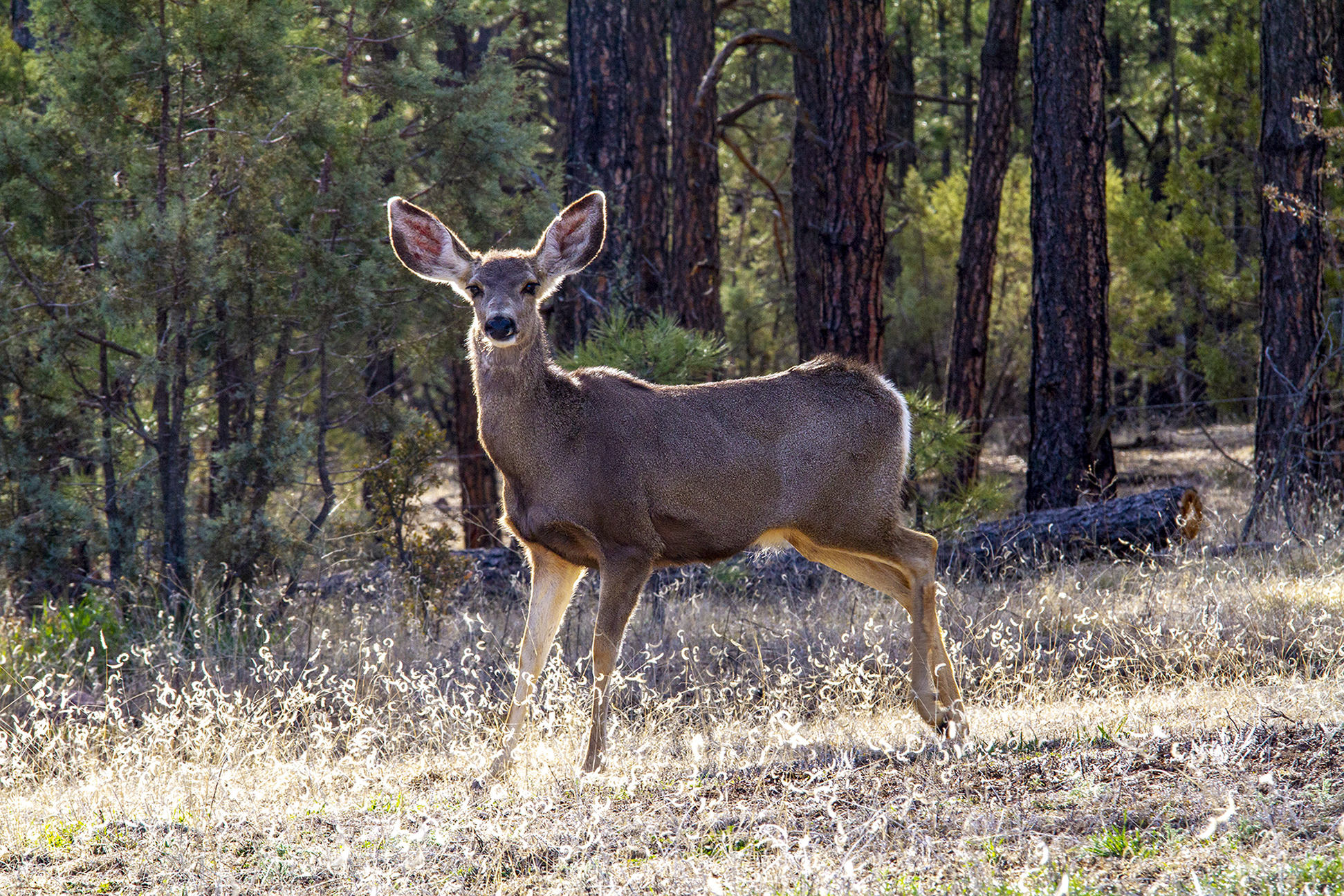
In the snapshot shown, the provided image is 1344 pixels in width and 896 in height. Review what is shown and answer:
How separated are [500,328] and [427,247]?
0.97 metres

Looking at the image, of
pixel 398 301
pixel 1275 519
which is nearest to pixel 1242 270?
pixel 1275 519

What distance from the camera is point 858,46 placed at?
34.4 feet

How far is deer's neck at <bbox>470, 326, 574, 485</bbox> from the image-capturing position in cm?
571

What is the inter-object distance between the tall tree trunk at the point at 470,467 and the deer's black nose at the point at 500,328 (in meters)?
7.80

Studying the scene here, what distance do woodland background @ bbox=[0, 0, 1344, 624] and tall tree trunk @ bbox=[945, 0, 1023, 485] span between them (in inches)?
1.3

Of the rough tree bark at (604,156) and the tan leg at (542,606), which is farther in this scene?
the rough tree bark at (604,156)

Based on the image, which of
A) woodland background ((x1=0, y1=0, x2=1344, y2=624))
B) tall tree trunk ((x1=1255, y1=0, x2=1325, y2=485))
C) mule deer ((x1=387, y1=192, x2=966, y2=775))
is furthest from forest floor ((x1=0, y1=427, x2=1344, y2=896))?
tall tree trunk ((x1=1255, y1=0, x2=1325, y2=485))

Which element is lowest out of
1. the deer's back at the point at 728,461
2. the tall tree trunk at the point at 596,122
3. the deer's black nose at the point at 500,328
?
the deer's back at the point at 728,461

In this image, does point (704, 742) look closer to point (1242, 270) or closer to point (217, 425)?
point (217, 425)

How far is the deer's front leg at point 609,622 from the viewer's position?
5.54 m

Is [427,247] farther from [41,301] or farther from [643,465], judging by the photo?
[41,301]

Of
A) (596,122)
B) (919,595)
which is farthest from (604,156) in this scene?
(919,595)

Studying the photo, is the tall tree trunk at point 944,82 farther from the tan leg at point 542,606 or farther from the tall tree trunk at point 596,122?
the tan leg at point 542,606

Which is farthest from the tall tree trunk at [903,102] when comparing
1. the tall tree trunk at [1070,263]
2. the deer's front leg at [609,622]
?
the deer's front leg at [609,622]
